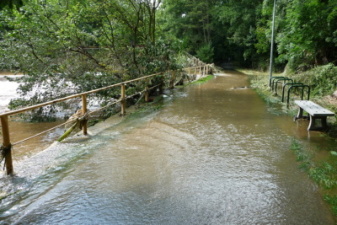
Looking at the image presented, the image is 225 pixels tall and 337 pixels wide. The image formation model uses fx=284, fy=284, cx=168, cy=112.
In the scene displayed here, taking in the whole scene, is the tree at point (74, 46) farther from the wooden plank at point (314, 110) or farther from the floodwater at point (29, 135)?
the wooden plank at point (314, 110)

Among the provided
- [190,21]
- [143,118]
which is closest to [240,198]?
[143,118]

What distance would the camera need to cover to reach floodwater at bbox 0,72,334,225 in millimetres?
3164

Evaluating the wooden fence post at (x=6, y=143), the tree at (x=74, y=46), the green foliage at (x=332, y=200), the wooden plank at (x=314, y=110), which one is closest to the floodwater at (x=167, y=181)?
the green foliage at (x=332, y=200)

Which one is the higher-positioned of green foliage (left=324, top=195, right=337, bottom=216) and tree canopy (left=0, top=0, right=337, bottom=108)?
tree canopy (left=0, top=0, right=337, bottom=108)

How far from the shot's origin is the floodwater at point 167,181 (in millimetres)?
3164

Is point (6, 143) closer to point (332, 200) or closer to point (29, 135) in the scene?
point (332, 200)

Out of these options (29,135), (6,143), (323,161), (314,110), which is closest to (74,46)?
(29,135)

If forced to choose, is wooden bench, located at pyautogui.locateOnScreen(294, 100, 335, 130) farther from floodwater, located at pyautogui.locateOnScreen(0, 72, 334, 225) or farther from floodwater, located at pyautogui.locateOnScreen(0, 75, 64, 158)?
floodwater, located at pyautogui.locateOnScreen(0, 75, 64, 158)

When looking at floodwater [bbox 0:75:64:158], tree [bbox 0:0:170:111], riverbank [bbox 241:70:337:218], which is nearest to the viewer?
riverbank [bbox 241:70:337:218]

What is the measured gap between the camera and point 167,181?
Answer: 3977 mm

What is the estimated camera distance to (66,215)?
10.4 ft

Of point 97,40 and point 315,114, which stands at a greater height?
point 97,40

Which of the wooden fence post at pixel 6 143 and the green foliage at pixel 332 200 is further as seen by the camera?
the wooden fence post at pixel 6 143

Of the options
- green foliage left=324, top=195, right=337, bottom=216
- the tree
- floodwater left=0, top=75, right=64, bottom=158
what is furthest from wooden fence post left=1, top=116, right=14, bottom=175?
the tree
